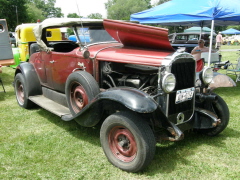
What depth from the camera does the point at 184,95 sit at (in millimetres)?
3141

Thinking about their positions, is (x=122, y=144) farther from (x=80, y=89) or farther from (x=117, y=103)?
(x=80, y=89)

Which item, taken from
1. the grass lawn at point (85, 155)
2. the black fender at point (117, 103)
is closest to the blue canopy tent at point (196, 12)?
the grass lawn at point (85, 155)

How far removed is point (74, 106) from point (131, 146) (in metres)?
1.31

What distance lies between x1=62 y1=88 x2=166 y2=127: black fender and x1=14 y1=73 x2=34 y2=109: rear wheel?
5.68 ft

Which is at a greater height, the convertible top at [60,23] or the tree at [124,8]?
the tree at [124,8]

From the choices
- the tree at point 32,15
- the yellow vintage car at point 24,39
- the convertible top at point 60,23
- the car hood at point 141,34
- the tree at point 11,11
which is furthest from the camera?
the tree at point 32,15

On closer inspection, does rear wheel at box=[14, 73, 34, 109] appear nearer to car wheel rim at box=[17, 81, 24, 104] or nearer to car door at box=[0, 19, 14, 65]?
car wheel rim at box=[17, 81, 24, 104]

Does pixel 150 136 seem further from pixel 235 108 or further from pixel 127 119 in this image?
pixel 235 108

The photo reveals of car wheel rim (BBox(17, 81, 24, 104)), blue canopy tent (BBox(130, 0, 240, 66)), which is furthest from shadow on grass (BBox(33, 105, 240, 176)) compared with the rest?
blue canopy tent (BBox(130, 0, 240, 66))

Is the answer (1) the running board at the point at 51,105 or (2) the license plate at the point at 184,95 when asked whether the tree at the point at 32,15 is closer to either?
(1) the running board at the point at 51,105

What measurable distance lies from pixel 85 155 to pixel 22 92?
279cm

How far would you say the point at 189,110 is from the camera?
3.29 meters

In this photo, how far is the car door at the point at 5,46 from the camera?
688 cm

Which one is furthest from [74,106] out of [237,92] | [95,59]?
[237,92]
